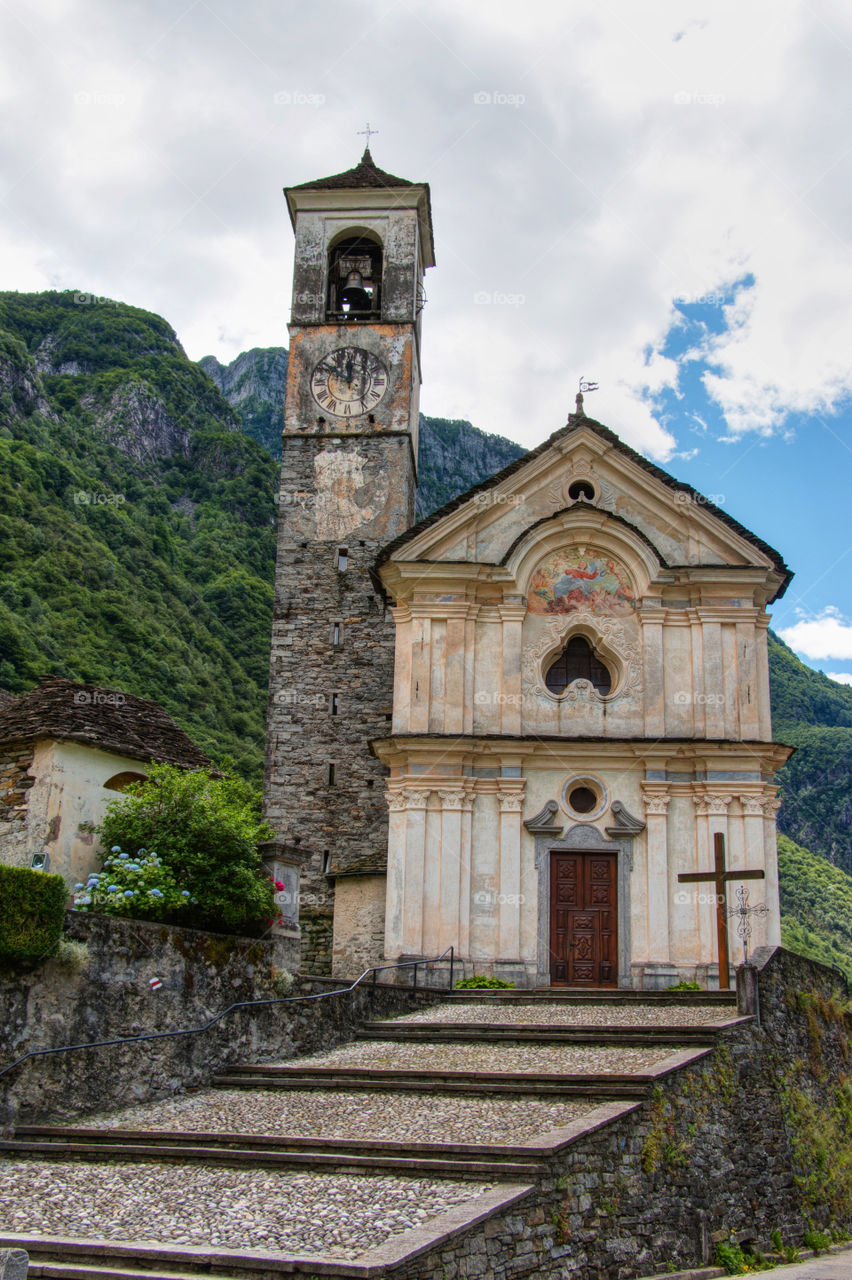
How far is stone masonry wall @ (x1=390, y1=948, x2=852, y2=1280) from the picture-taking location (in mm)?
8758

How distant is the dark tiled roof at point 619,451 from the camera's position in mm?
22062

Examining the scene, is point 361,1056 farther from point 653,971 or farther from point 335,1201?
point 653,971

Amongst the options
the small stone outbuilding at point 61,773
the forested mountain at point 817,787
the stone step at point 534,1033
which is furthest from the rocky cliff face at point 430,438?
the stone step at point 534,1033

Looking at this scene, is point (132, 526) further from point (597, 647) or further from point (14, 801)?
point (14, 801)

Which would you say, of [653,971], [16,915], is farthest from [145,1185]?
[653,971]

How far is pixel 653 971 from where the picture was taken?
19.7 m

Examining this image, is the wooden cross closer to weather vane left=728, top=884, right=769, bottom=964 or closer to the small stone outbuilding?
weather vane left=728, top=884, right=769, bottom=964

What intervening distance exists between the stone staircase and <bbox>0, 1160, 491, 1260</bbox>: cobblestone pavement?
2cm

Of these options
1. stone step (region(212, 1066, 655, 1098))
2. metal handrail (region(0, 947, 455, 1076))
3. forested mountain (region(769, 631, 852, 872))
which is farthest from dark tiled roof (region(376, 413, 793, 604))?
forested mountain (region(769, 631, 852, 872))

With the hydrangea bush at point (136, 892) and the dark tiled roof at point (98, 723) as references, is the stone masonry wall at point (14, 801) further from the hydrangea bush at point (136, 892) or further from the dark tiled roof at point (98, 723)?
the hydrangea bush at point (136, 892)

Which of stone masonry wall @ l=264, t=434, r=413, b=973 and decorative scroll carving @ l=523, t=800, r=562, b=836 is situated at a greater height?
stone masonry wall @ l=264, t=434, r=413, b=973

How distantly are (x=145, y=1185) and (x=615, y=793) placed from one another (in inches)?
499

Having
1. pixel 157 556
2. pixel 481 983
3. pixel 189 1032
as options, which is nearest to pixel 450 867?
pixel 481 983

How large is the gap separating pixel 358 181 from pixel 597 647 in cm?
1435
